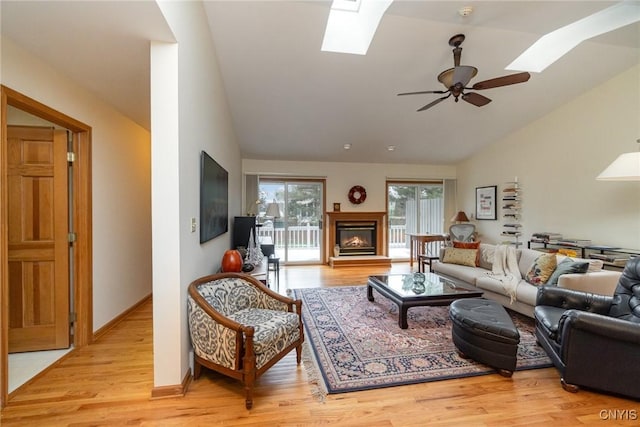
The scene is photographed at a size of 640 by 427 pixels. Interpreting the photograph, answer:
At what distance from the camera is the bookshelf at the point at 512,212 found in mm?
5508

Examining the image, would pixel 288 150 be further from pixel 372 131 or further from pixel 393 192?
pixel 393 192

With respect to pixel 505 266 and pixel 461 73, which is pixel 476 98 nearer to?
pixel 461 73

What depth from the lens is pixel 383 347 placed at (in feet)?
8.54

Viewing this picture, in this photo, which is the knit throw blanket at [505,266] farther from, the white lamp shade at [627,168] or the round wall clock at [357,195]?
the round wall clock at [357,195]

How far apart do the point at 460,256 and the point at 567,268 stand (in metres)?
1.51

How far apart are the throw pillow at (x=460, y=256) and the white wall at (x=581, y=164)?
1.78 m

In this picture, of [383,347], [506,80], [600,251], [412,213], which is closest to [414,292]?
[383,347]

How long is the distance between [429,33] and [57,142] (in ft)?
12.3

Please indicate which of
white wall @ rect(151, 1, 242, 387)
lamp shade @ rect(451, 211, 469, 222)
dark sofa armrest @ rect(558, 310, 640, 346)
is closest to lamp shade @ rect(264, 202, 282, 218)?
white wall @ rect(151, 1, 242, 387)

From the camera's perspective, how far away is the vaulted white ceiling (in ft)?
5.89

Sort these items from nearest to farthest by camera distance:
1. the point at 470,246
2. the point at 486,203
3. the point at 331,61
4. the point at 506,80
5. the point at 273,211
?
1. the point at 506,80
2. the point at 331,61
3. the point at 470,246
4. the point at 273,211
5. the point at 486,203

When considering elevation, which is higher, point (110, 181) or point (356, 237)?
point (110, 181)

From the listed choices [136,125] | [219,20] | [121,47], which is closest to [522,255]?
[219,20]

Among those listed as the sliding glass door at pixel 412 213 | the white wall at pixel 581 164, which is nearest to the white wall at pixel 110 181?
the sliding glass door at pixel 412 213
